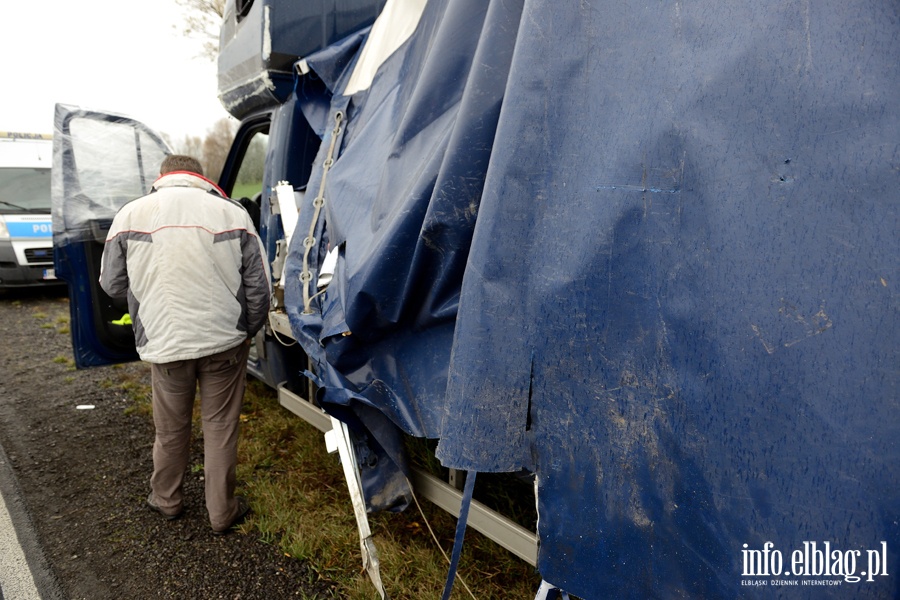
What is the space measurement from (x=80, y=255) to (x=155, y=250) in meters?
1.47

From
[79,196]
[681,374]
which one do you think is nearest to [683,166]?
[681,374]

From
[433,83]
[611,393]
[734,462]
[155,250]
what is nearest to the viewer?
[734,462]

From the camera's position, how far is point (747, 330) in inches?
47.1

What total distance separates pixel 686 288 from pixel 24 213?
1032 cm

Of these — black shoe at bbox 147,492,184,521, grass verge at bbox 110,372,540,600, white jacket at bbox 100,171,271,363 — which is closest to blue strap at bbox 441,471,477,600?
grass verge at bbox 110,372,540,600

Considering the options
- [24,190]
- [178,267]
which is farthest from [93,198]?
[24,190]

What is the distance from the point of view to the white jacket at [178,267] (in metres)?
2.70

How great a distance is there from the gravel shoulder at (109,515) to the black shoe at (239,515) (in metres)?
0.04

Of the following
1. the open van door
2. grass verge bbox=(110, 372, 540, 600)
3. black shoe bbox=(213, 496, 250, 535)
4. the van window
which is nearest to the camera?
grass verge bbox=(110, 372, 540, 600)

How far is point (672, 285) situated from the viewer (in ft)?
4.15

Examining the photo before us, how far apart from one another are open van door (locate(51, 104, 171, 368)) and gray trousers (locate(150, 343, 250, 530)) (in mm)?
→ 1320

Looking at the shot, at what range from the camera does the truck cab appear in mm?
8523

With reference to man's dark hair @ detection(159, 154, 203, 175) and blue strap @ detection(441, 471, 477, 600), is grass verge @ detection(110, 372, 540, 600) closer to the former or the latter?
blue strap @ detection(441, 471, 477, 600)

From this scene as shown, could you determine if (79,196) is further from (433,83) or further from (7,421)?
(433,83)
